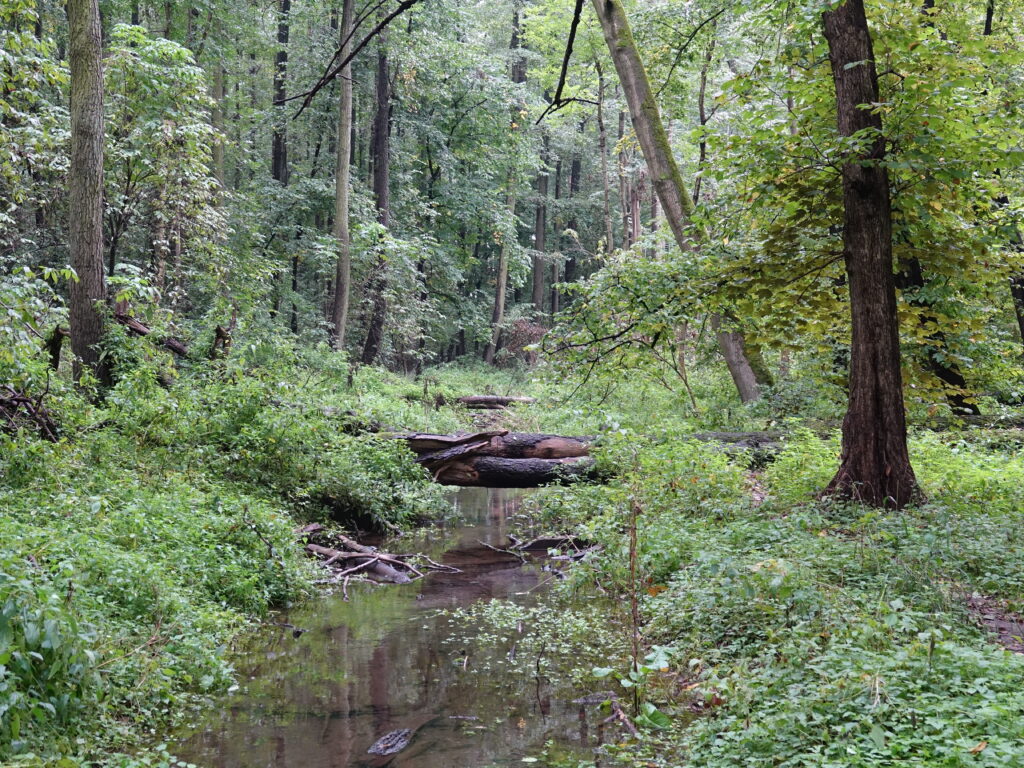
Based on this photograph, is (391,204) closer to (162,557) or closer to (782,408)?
(782,408)

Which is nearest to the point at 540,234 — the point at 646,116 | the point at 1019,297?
the point at 1019,297

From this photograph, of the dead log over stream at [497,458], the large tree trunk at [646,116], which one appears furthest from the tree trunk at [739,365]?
the dead log over stream at [497,458]

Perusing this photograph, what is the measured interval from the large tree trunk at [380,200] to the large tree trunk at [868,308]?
15.7 m

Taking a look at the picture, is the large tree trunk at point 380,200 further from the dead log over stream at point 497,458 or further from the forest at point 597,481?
the dead log over stream at point 497,458

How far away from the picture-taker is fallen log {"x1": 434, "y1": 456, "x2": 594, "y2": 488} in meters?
11.9

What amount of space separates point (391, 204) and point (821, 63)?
1885 cm

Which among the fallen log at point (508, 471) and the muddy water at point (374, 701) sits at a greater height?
the fallen log at point (508, 471)

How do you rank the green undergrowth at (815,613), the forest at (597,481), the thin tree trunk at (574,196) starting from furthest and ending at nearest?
the thin tree trunk at (574,196), the forest at (597,481), the green undergrowth at (815,613)

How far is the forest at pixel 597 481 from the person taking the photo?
4.28 metres

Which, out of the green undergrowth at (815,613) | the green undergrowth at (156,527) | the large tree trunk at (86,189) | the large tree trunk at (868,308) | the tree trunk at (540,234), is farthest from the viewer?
the tree trunk at (540,234)

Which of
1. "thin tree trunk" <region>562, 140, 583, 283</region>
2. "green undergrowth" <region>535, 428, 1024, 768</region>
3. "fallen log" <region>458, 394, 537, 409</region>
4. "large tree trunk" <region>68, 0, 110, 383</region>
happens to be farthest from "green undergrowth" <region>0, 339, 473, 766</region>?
"thin tree trunk" <region>562, 140, 583, 283</region>

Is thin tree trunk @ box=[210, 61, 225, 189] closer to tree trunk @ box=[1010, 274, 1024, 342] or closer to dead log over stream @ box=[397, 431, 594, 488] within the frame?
dead log over stream @ box=[397, 431, 594, 488]

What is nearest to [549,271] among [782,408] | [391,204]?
[391,204]

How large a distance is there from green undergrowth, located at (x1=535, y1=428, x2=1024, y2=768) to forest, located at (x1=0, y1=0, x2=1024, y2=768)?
0.09ft
